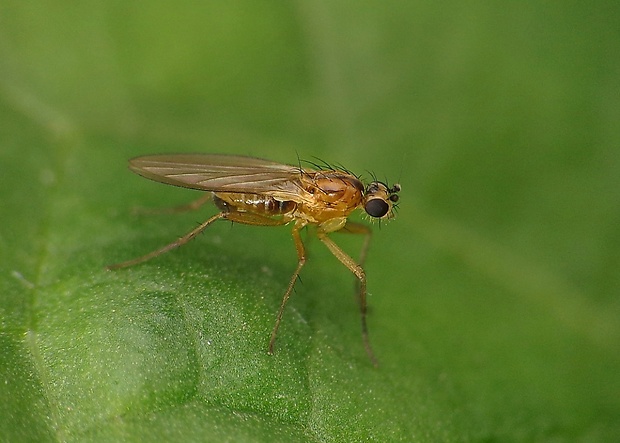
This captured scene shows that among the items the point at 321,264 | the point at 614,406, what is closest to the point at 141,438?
the point at 321,264

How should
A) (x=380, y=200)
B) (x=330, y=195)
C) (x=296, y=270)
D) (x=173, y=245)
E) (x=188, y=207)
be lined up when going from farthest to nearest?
(x=188, y=207), (x=330, y=195), (x=380, y=200), (x=296, y=270), (x=173, y=245)

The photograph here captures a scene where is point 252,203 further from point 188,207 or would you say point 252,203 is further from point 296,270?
point 296,270

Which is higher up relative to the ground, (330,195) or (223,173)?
(223,173)

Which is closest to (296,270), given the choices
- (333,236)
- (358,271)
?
(358,271)

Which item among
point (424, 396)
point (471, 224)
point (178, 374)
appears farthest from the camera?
point (471, 224)

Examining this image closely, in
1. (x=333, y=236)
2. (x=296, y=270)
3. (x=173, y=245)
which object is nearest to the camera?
(x=173, y=245)

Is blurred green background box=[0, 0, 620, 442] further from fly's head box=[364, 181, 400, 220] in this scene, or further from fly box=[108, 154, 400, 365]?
fly's head box=[364, 181, 400, 220]

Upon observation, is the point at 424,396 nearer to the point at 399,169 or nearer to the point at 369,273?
the point at 369,273
